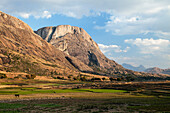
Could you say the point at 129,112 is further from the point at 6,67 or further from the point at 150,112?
the point at 6,67

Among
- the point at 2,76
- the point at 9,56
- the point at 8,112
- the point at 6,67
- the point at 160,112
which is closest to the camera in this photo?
the point at 160,112

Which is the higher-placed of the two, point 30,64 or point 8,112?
point 30,64

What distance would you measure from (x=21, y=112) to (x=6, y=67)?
16054cm

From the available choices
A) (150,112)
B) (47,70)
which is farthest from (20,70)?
(150,112)

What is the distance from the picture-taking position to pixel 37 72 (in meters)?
188

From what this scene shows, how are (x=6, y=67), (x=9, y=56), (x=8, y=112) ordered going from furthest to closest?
(x=9, y=56) → (x=6, y=67) → (x=8, y=112)

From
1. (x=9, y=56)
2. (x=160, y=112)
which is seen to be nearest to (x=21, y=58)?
(x=9, y=56)

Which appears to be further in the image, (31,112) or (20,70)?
(20,70)

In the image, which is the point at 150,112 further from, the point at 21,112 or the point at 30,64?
the point at 30,64

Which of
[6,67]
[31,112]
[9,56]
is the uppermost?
[9,56]

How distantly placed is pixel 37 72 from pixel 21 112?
162 m

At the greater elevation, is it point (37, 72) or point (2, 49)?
point (2, 49)

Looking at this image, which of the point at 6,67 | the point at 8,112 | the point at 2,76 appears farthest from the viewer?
the point at 6,67

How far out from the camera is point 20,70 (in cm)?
18012
